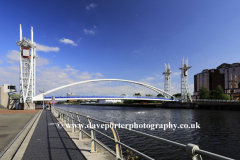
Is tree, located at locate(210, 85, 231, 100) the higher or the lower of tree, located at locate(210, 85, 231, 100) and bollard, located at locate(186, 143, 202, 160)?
the lower

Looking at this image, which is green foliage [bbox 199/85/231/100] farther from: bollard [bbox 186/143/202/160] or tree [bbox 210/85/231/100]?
bollard [bbox 186/143/202/160]

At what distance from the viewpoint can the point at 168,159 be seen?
9.96m

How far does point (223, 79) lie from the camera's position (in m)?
128

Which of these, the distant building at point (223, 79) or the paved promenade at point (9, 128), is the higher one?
the distant building at point (223, 79)

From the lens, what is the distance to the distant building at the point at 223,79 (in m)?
110

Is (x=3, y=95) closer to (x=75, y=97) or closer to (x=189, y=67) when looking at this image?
(x=75, y=97)

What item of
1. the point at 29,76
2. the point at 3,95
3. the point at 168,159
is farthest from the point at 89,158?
the point at 3,95

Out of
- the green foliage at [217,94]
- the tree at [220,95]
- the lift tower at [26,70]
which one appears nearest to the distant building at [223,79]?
the green foliage at [217,94]

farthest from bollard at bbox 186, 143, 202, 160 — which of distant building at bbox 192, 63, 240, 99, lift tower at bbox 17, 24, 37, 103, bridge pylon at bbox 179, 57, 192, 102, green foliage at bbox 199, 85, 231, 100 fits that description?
distant building at bbox 192, 63, 240, 99

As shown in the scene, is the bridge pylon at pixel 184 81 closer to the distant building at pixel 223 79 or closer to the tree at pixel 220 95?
the tree at pixel 220 95

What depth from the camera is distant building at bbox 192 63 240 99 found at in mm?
109750

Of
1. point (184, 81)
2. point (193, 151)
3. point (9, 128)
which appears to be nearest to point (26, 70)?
point (9, 128)

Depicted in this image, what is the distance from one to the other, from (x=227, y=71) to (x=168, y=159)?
13142 cm

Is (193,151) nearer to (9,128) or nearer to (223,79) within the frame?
(9,128)
